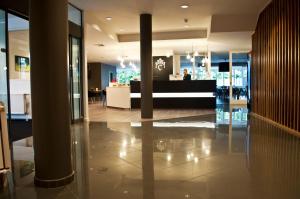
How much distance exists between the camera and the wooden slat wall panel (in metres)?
6.23

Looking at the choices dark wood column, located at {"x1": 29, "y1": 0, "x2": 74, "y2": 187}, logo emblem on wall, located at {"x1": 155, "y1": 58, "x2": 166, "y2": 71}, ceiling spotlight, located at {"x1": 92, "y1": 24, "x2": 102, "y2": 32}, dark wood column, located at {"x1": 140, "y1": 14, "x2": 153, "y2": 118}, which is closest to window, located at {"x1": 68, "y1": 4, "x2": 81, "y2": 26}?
ceiling spotlight, located at {"x1": 92, "y1": 24, "x2": 102, "y2": 32}

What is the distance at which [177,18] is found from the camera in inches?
407

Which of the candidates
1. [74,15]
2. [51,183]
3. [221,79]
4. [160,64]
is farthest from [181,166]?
[221,79]

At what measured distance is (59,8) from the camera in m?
3.21

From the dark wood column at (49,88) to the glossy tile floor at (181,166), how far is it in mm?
296

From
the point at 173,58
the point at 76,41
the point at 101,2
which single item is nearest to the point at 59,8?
the point at 101,2

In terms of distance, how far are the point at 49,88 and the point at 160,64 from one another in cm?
1439

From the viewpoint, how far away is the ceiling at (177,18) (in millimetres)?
8359

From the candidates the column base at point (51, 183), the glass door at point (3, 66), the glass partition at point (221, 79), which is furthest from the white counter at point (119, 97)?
the column base at point (51, 183)

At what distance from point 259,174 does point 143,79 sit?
21.2 ft

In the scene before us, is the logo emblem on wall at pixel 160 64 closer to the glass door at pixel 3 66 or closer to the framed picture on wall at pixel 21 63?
the framed picture on wall at pixel 21 63

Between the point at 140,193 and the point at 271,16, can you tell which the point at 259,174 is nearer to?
the point at 140,193

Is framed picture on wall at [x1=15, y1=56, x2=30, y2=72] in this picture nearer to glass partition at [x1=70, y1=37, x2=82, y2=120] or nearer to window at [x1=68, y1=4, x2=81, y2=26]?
glass partition at [x1=70, y1=37, x2=82, y2=120]

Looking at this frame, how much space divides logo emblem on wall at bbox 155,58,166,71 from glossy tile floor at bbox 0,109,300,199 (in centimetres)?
1096
